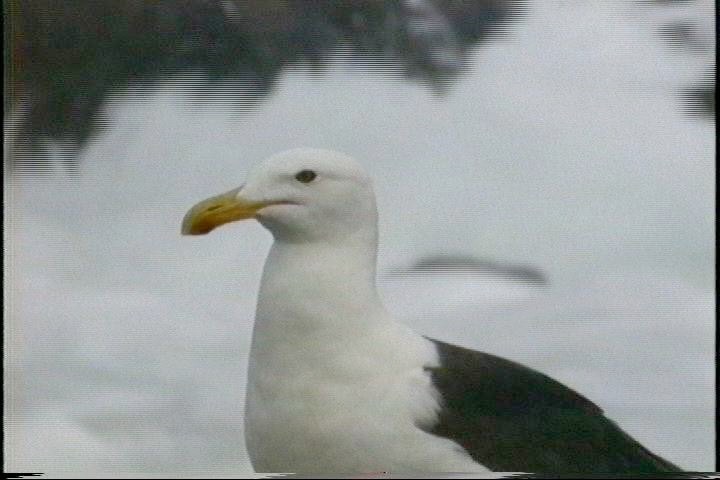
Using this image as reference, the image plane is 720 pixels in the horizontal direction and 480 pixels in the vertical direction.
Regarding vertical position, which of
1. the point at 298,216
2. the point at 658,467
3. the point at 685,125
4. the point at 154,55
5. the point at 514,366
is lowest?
the point at 658,467

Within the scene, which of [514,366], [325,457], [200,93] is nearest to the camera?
[325,457]

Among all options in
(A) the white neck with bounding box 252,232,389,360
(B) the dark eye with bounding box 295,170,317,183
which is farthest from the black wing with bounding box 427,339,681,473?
(B) the dark eye with bounding box 295,170,317,183

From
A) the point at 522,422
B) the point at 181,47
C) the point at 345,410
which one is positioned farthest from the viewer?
the point at 181,47

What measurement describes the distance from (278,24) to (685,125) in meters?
0.93

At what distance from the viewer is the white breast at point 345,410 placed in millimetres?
2010

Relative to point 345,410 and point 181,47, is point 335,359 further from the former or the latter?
point 181,47

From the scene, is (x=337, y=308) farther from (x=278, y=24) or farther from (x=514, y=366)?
(x=278, y=24)

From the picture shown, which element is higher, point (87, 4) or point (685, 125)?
point (87, 4)

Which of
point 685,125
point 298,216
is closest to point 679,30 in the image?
point 685,125

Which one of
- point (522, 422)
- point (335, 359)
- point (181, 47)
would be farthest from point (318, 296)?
point (181, 47)

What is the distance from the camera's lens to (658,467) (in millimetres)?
2309

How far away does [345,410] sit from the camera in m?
2.02

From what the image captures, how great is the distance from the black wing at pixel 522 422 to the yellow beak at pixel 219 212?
0.45 m

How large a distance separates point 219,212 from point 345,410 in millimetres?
419
